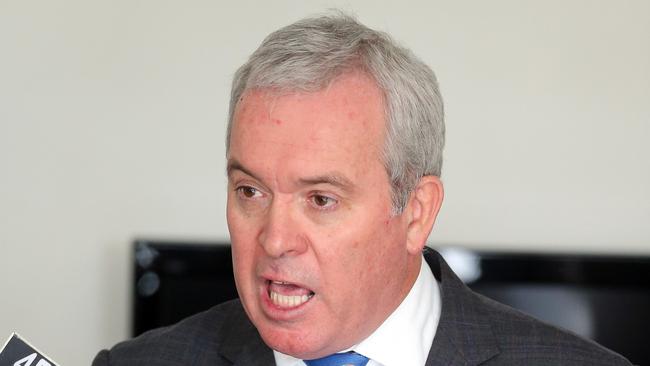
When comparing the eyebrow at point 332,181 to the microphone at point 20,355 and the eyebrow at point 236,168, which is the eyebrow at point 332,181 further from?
the microphone at point 20,355

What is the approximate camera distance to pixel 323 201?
1822 mm

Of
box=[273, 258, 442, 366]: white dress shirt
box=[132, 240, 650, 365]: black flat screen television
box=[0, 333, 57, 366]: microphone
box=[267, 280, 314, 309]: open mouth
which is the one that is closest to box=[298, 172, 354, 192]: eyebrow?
box=[267, 280, 314, 309]: open mouth

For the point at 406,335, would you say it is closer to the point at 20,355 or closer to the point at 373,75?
the point at 373,75

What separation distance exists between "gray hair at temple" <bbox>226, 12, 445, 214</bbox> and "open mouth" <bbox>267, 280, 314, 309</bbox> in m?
0.20

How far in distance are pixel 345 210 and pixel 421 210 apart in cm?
19

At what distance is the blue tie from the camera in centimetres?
194

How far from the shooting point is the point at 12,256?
3.64 m

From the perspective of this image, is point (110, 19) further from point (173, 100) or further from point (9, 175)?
point (9, 175)

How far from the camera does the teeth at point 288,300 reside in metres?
1.82

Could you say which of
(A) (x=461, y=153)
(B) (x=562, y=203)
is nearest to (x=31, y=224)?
(A) (x=461, y=153)

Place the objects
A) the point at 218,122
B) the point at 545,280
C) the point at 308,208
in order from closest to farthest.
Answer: the point at 308,208, the point at 545,280, the point at 218,122

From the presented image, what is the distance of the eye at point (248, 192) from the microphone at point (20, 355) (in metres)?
0.37

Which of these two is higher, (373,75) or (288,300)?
(373,75)

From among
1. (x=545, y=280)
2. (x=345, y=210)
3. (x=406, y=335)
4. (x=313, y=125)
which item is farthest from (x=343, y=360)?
(x=545, y=280)
